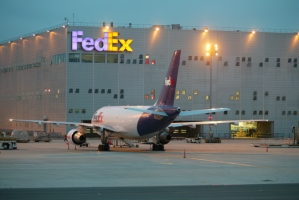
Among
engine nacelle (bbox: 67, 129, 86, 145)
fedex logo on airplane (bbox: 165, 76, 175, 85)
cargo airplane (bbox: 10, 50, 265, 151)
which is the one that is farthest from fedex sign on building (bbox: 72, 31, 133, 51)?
fedex logo on airplane (bbox: 165, 76, 175, 85)

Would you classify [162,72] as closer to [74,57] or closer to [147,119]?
[74,57]

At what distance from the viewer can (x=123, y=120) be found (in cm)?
3794

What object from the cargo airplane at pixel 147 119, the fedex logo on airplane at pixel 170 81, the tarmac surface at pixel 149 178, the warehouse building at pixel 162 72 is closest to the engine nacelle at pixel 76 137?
the cargo airplane at pixel 147 119

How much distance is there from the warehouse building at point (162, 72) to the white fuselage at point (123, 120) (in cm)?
3169

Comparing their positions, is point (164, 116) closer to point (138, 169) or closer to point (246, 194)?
point (138, 169)

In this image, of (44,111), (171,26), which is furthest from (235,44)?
(44,111)

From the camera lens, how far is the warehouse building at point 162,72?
74.2 m

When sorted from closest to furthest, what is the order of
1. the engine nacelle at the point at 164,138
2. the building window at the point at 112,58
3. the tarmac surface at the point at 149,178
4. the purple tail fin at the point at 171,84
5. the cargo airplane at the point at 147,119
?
the tarmac surface at the point at 149,178, the cargo airplane at the point at 147,119, the purple tail fin at the point at 171,84, the engine nacelle at the point at 164,138, the building window at the point at 112,58

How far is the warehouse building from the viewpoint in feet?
244

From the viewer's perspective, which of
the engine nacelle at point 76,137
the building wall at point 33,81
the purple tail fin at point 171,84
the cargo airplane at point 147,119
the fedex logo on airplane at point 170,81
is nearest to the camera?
the cargo airplane at point 147,119

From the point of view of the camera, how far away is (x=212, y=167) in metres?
23.7

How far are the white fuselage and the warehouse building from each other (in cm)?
3169

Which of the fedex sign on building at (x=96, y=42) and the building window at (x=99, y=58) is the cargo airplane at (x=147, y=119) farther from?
the building window at (x=99, y=58)

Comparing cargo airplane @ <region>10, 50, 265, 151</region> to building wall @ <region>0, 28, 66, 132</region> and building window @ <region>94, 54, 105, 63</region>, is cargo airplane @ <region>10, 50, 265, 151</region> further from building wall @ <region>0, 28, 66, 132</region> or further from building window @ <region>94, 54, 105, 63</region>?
building wall @ <region>0, 28, 66, 132</region>
